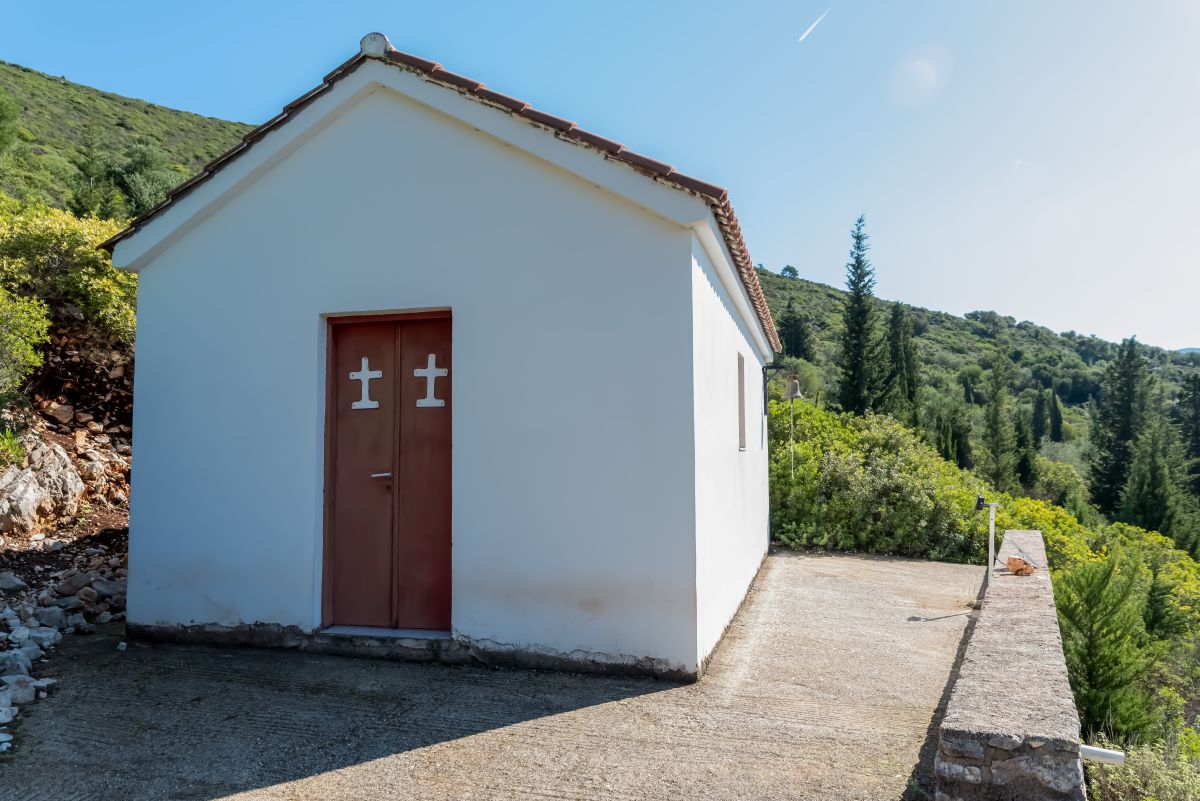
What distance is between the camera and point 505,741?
404 cm

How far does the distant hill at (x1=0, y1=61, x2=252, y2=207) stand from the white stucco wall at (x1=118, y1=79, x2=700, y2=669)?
63.2 ft

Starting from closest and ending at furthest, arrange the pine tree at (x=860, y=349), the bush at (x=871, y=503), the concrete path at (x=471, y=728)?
the concrete path at (x=471, y=728)
the bush at (x=871, y=503)
the pine tree at (x=860, y=349)

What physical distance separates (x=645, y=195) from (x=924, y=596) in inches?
211

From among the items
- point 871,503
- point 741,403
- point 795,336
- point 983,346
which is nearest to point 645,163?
point 741,403

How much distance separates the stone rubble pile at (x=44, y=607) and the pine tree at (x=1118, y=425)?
45753 mm

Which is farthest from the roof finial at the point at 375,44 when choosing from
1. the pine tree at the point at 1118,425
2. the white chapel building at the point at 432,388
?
the pine tree at the point at 1118,425

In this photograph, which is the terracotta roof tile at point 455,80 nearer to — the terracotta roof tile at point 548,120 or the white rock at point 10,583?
the terracotta roof tile at point 548,120

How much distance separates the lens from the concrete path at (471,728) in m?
3.56

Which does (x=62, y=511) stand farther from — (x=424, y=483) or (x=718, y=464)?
(x=718, y=464)

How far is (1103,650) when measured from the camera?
17.1 feet

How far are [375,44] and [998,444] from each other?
35922 mm

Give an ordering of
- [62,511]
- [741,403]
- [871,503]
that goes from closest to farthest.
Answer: [62,511] < [741,403] < [871,503]

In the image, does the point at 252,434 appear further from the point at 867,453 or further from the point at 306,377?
the point at 867,453

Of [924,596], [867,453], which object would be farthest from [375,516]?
[867,453]
